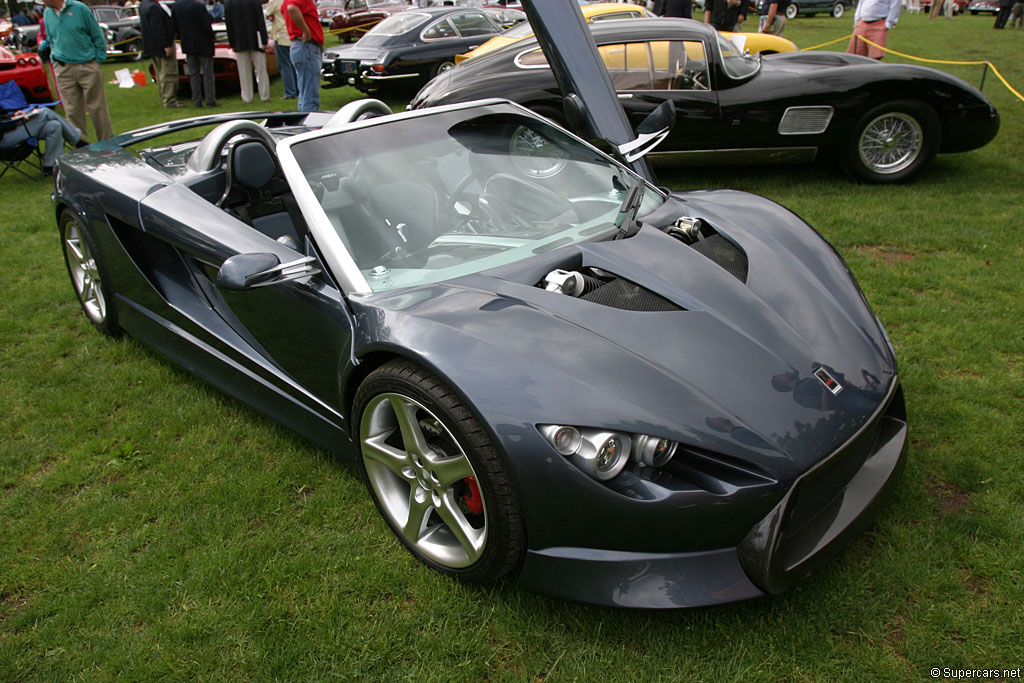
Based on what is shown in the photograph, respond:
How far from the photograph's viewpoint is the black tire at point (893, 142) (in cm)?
559

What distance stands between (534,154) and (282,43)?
8726 mm

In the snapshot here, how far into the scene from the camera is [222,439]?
3.07m

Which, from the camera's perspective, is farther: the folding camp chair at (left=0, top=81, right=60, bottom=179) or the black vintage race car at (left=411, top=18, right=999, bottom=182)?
the folding camp chair at (left=0, top=81, right=60, bottom=179)

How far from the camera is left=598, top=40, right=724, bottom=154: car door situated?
5852mm

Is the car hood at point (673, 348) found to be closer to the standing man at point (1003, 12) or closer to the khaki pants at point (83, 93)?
the khaki pants at point (83, 93)

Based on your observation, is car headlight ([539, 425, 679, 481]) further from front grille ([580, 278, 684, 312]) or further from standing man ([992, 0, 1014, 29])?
standing man ([992, 0, 1014, 29])

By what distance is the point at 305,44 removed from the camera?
29.1ft

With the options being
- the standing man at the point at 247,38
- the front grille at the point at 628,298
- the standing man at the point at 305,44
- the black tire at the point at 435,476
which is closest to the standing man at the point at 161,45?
the standing man at the point at 247,38

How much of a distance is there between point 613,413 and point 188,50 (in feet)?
37.5

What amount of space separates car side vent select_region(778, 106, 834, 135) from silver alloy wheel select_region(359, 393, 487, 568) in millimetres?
4715

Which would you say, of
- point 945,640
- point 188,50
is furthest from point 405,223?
point 188,50

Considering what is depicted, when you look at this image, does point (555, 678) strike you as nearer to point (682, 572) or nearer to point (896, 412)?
point (682, 572)

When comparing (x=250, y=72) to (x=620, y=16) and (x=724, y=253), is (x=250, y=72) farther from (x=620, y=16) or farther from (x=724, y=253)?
(x=724, y=253)

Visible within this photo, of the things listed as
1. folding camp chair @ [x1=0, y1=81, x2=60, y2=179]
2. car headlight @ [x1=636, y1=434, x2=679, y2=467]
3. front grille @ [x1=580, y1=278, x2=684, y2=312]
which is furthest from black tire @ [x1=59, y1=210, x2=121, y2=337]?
folding camp chair @ [x1=0, y1=81, x2=60, y2=179]
